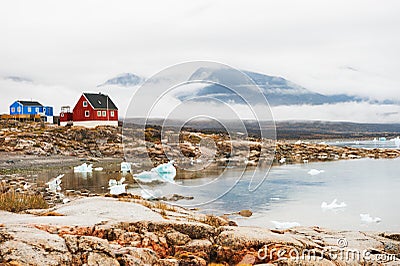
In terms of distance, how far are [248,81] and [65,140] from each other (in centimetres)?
3713

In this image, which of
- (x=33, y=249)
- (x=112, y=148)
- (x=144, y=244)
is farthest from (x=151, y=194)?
(x=112, y=148)

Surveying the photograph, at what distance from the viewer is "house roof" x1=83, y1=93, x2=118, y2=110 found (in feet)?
176

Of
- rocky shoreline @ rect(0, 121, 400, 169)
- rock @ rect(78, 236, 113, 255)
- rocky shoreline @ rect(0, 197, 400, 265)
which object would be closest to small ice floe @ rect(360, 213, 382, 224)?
rocky shoreline @ rect(0, 197, 400, 265)

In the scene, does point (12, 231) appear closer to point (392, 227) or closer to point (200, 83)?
point (200, 83)

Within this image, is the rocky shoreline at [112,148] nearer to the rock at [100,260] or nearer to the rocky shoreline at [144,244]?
the rocky shoreline at [144,244]

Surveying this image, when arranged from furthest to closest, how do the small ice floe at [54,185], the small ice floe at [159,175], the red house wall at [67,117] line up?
the red house wall at [67,117], the small ice floe at [159,175], the small ice floe at [54,185]

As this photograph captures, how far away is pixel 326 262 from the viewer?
6652mm

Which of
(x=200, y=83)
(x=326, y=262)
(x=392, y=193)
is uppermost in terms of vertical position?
(x=200, y=83)

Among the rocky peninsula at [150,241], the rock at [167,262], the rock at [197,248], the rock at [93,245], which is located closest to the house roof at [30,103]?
the rocky peninsula at [150,241]

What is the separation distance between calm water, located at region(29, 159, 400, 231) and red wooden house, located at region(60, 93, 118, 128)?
67.3ft

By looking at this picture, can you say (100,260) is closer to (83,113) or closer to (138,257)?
(138,257)

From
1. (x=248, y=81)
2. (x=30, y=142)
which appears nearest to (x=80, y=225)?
(x=248, y=81)

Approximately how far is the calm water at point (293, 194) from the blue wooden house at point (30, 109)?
112 feet

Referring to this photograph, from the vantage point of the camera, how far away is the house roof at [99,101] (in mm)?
53688
